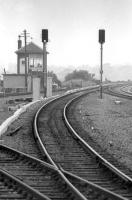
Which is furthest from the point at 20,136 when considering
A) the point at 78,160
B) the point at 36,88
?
the point at 36,88

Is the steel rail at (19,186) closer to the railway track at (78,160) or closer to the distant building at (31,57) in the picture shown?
the railway track at (78,160)

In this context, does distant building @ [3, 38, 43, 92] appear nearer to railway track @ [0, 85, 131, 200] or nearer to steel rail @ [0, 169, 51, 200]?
railway track @ [0, 85, 131, 200]

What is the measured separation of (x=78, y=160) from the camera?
1212 cm

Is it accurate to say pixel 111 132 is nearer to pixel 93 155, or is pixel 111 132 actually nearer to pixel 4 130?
pixel 4 130

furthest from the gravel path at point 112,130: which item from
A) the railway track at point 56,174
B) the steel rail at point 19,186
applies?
the steel rail at point 19,186

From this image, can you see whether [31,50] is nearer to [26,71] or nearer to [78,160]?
[26,71]

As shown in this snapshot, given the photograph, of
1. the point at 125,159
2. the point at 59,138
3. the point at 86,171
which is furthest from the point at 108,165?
the point at 59,138

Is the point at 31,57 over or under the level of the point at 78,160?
over

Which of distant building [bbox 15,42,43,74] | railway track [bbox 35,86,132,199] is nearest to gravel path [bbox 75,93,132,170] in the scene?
railway track [bbox 35,86,132,199]

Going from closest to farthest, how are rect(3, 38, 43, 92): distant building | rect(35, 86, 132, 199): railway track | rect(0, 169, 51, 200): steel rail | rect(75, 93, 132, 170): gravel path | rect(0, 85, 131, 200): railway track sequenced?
rect(0, 169, 51, 200): steel rail → rect(0, 85, 131, 200): railway track → rect(35, 86, 132, 199): railway track → rect(75, 93, 132, 170): gravel path → rect(3, 38, 43, 92): distant building

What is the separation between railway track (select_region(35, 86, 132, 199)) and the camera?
9.25 m

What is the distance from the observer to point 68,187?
8484mm

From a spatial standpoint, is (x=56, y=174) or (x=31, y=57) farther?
(x=31, y=57)

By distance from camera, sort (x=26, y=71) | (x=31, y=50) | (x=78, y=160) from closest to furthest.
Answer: (x=78, y=160), (x=26, y=71), (x=31, y=50)
